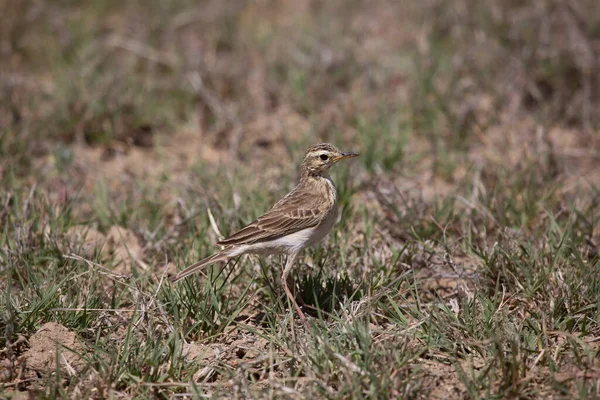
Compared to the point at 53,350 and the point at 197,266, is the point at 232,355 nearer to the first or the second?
the point at 197,266

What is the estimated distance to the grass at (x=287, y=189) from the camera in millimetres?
4352

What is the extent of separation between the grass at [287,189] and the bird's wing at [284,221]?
14.4 inches

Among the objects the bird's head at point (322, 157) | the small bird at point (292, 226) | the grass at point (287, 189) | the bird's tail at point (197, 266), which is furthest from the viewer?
the bird's head at point (322, 157)

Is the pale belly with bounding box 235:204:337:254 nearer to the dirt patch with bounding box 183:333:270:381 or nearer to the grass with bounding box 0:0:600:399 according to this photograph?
the grass with bounding box 0:0:600:399

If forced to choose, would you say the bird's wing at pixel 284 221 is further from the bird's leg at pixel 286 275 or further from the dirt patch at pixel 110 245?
the dirt patch at pixel 110 245

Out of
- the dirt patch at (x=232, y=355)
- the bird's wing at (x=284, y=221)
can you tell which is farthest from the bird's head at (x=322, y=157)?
the dirt patch at (x=232, y=355)

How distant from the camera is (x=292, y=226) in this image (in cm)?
505

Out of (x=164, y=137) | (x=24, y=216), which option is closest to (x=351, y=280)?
(x=24, y=216)

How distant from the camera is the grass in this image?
4352 millimetres

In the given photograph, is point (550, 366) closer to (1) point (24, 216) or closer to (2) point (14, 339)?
(2) point (14, 339)

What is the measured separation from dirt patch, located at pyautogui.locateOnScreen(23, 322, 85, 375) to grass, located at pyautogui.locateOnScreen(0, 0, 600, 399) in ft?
0.07

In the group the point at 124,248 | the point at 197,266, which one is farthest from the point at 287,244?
the point at 124,248

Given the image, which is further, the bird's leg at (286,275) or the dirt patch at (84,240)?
the dirt patch at (84,240)

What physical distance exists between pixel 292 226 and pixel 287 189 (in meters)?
1.53
